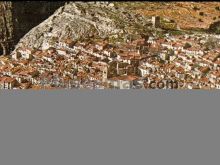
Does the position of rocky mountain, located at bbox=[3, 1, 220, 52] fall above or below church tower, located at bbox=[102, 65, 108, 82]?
above

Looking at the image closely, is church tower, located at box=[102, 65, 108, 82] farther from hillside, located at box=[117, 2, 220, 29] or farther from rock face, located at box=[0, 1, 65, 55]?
rock face, located at box=[0, 1, 65, 55]

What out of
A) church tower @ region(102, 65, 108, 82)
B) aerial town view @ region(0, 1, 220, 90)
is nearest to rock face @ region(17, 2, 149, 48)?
aerial town view @ region(0, 1, 220, 90)

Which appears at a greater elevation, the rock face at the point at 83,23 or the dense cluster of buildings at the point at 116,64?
the rock face at the point at 83,23

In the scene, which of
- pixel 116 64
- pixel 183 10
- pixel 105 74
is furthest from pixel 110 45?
pixel 183 10

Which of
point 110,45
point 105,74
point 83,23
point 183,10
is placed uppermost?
point 183,10

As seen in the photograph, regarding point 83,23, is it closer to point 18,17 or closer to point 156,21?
point 18,17

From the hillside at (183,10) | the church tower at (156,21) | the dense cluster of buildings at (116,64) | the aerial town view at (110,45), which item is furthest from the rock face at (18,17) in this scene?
the church tower at (156,21)

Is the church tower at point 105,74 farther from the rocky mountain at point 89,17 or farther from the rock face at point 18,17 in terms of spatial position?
the rock face at point 18,17

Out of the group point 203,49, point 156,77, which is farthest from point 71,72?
point 203,49
